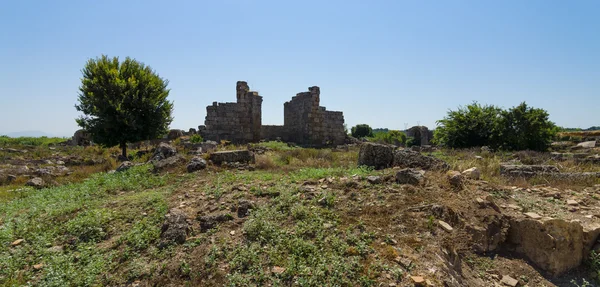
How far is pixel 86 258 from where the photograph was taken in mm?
4371

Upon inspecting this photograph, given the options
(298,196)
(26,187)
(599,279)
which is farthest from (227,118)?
(599,279)

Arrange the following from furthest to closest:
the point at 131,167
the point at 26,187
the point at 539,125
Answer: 1. the point at 539,125
2. the point at 131,167
3. the point at 26,187

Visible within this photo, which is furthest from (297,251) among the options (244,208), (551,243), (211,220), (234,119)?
(234,119)

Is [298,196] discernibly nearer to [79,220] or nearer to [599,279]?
[79,220]

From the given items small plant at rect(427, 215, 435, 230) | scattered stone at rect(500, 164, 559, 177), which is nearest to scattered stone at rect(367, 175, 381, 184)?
small plant at rect(427, 215, 435, 230)

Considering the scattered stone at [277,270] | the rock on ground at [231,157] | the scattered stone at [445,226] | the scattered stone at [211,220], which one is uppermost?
the rock on ground at [231,157]

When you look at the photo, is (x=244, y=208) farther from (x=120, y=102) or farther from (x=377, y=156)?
(x=120, y=102)

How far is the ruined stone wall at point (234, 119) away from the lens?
17.2 meters

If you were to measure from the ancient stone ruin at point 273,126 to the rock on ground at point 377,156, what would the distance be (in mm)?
10608

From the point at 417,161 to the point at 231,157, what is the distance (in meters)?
5.16

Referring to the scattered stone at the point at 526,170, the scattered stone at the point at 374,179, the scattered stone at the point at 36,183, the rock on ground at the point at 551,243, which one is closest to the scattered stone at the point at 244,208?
the scattered stone at the point at 374,179

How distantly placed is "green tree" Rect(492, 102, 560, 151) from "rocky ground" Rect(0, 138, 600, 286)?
333 inches

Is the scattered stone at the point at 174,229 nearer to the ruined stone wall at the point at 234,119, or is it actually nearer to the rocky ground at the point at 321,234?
the rocky ground at the point at 321,234

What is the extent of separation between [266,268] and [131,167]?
779 cm
